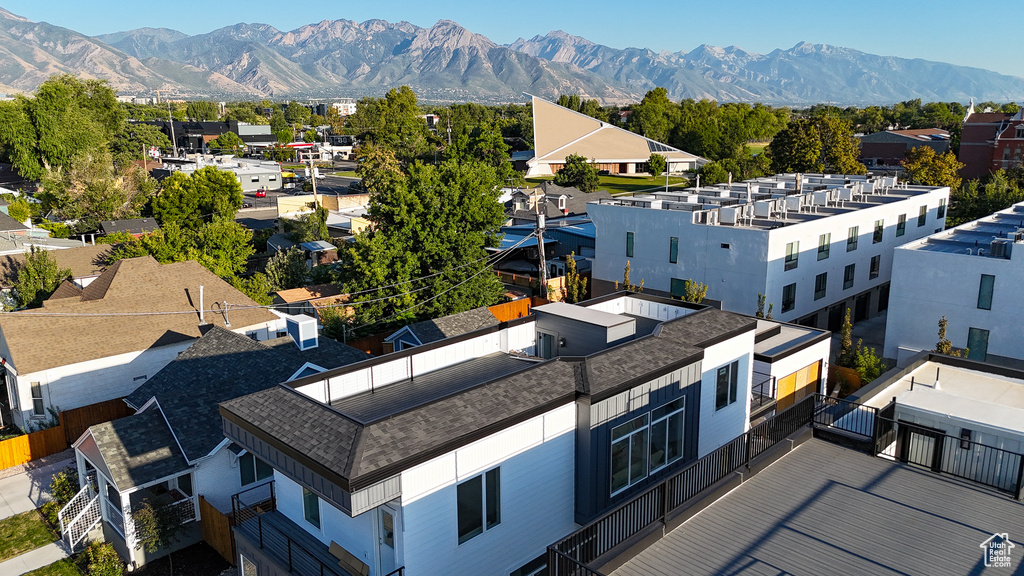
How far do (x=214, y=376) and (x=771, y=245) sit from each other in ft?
80.1

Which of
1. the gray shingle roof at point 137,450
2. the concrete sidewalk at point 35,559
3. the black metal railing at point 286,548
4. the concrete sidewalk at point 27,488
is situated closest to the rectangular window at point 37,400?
the concrete sidewalk at point 27,488

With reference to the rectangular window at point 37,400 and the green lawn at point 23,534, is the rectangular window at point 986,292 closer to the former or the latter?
the green lawn at point 23,534

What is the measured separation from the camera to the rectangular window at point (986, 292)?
2703 cm

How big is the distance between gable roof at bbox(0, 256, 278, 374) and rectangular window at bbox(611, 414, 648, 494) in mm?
20219

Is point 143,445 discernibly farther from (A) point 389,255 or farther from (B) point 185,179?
(B) point 185,179

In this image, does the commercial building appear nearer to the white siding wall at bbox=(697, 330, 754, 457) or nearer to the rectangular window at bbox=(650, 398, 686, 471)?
the white siding wall at bbox=(697, 330, 754, 457)

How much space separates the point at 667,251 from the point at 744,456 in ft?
81.4

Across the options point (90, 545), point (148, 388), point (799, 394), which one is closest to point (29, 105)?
point (148, 388)

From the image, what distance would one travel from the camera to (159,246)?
37.5 m

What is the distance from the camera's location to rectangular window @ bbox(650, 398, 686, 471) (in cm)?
1434

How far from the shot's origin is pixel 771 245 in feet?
103

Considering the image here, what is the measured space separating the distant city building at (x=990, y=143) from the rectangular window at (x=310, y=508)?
3574 inches

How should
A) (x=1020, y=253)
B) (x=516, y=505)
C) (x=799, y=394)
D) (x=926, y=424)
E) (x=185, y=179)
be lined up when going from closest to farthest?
(x=516, y=505) < (x=926, y=424) < (x=799, y=394) < (x=1020, y=253) < (x=185, y=179)

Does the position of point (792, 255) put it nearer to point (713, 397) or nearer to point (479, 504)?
point (713, 397)
